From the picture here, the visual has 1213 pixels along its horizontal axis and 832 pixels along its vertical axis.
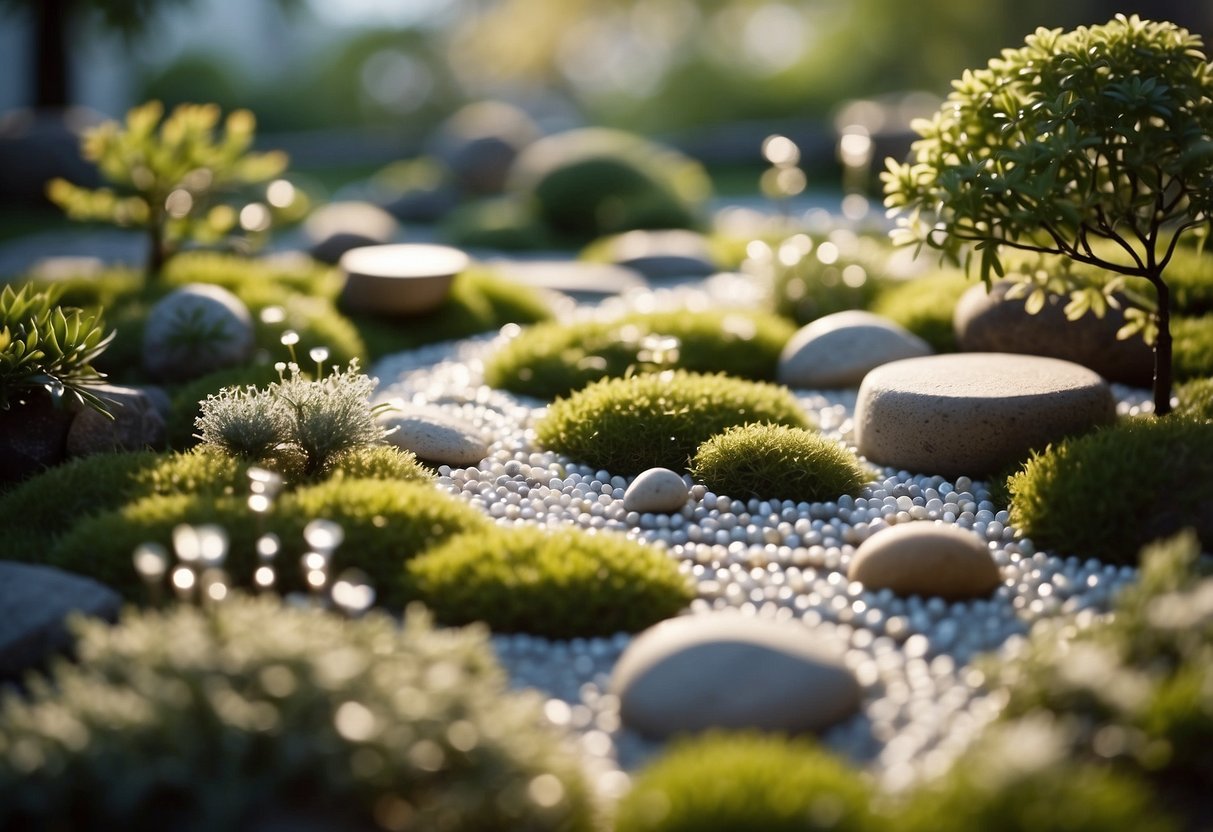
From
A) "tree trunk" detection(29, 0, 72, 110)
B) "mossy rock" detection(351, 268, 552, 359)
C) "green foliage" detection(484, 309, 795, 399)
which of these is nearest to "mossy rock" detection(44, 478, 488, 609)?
"green foliage" detection(484, 309, 795, 399)

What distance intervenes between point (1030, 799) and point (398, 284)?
6.99 metres

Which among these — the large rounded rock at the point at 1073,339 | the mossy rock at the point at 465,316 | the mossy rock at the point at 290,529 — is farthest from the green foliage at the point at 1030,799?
the mossy rock at the point at 465,316

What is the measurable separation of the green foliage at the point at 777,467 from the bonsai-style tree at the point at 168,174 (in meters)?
5.32

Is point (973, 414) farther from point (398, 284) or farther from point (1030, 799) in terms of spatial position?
point (398, 284)

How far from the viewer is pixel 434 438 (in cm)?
623

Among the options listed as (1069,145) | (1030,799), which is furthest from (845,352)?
(1030,799)

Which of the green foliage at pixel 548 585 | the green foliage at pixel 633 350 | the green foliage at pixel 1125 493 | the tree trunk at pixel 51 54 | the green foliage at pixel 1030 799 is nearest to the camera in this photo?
the green foliage at pixel 1030 799

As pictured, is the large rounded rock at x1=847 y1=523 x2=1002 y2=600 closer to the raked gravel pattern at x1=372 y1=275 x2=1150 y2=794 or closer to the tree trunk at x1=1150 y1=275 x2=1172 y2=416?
the raked gravel pattern at x1=372 y1=275 x2=1150 y2=794

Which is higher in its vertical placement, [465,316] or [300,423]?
[300,423]

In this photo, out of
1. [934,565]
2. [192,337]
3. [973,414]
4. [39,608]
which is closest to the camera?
[39,608]

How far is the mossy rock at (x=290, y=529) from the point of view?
4641 millimetres

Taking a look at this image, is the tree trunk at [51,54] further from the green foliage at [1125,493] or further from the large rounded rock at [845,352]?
the green foliage at [1125,493]

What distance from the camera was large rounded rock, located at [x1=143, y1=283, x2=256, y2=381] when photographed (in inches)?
302

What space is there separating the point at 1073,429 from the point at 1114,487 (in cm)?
111
